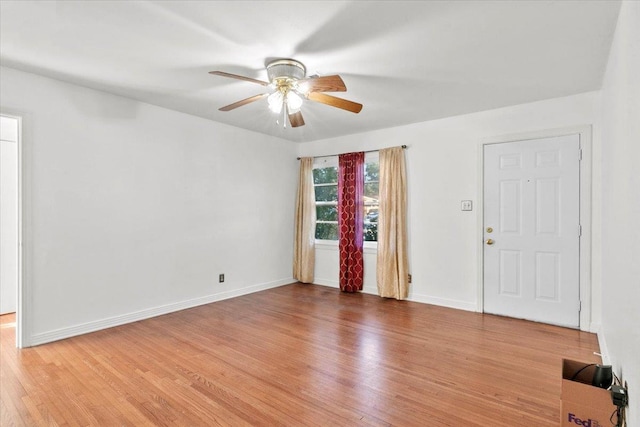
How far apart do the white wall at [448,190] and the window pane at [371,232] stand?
632mm

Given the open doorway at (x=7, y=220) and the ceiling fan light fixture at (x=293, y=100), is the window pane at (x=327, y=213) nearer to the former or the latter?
the ceiling fan light fixture at (x=293, y=100)

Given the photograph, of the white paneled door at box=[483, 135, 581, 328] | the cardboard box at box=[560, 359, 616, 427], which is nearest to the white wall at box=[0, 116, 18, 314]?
the cardboard box at box=[560, 359, 616, 427]

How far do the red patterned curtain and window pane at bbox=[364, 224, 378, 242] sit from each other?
0.13 meters

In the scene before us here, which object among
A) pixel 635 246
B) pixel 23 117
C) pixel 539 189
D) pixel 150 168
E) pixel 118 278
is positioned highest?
pixel 23 117

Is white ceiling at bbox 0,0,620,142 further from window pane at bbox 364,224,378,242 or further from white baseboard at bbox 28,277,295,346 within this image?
white baseboard at bbox 28,277,295,346

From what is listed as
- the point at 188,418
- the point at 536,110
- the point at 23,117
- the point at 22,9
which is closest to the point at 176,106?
the point at 23,117

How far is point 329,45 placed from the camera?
2406 mm

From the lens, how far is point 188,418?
1961 mm

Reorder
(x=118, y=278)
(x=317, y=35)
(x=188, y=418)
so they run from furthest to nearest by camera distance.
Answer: (x=118, y=278)
(x=317, y=35)
(x=188, y=418)

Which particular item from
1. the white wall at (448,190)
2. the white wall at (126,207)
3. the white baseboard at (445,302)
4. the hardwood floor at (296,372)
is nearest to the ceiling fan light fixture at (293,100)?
the white wall at (126,207)

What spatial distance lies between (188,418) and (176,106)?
130 inches

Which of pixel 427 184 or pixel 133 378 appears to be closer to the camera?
pixel 133 378

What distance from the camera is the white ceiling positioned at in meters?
2.00

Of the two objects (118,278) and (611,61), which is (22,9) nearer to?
(118,278)
